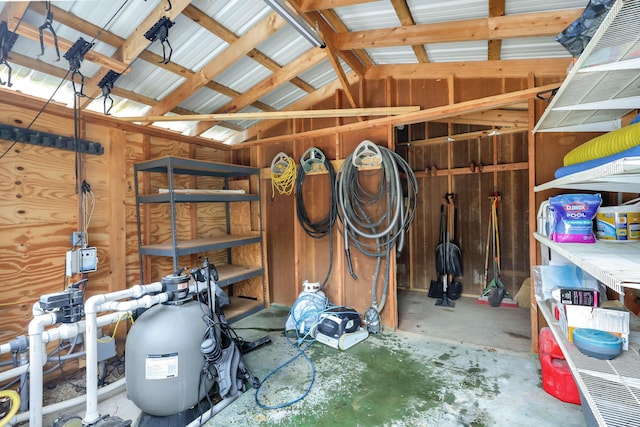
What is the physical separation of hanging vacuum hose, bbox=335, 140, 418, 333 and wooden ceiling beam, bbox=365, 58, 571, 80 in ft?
2.75

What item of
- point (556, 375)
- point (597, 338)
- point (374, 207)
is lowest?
point (556, 375)

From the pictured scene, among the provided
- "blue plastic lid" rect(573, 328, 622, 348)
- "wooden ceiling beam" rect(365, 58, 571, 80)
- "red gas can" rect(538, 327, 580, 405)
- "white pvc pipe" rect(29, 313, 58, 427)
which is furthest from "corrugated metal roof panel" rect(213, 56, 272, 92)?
"red gas can" rect(538, 327, 580, 405)

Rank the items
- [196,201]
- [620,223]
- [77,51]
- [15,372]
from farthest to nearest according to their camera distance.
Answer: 1. [196,201]
2. [77,51]
3. [15,372]
4. [620,223]

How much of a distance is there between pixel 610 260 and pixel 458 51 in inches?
89.6

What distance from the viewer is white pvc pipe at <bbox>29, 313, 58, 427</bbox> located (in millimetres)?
1589

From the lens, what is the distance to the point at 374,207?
3406 mm

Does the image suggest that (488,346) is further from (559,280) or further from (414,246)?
(414,246)

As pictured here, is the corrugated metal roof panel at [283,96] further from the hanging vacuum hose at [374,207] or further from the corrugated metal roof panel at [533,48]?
the corrugated metal roof panel at [533,48]

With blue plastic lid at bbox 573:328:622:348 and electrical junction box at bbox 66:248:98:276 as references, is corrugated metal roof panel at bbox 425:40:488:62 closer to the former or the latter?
blue plastic lid at bbox 573:328:622:348

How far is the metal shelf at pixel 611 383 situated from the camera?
1.09 metres

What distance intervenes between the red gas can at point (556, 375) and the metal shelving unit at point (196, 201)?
295cm

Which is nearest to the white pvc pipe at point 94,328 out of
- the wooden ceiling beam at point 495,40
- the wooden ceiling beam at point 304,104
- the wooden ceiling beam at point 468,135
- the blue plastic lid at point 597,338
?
the blue plastic lid at point 597,338

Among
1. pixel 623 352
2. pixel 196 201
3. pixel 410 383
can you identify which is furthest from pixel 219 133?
pixel 623 352

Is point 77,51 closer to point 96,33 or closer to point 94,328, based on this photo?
point 96,33
